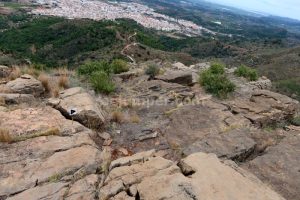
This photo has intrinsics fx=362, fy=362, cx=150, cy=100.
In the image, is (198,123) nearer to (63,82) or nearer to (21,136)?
(21,136)

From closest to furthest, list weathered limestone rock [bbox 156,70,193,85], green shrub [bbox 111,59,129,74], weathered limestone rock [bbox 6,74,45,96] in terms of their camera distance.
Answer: weathered limestone rock [bbox 6,74,45,96] → weathered limestone rock [bbox 156,70,193,85] → green shrub [bbox 111,59,129,74]

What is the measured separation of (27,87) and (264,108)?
6684mm

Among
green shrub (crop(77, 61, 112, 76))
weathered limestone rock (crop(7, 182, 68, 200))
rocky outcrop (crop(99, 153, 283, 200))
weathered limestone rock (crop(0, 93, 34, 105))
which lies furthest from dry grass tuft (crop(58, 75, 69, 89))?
weathered limestone rock (crop(7, 182, 68, 200))

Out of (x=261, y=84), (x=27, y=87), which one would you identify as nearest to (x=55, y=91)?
(x=27, y=87)

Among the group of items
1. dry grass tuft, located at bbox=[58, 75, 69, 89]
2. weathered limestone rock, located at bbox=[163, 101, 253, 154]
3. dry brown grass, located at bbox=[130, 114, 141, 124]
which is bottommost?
dry grass tuft, located at bbox=[58, 75, 69, 89]

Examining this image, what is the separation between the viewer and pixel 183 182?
5504mm

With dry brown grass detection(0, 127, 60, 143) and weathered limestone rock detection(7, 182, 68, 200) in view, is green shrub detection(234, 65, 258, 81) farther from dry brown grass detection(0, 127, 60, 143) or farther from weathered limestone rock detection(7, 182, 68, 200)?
weathered limestone rock detection(7, 182, 68, 200)

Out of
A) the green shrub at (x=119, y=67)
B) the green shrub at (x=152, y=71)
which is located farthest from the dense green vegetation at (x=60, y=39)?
the green shrub at (x=152, y=71)

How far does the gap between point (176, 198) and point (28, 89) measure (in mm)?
6343

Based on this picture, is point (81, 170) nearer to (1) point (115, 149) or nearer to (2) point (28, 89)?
(1) point (115, 149)

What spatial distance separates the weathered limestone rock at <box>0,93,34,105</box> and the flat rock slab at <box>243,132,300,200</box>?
563 centimetres

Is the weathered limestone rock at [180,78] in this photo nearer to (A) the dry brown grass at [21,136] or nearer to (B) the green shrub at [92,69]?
(B) the green shrub at [92,69]

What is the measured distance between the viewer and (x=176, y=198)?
515 cm

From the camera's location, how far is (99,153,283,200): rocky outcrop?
17.5 feet
